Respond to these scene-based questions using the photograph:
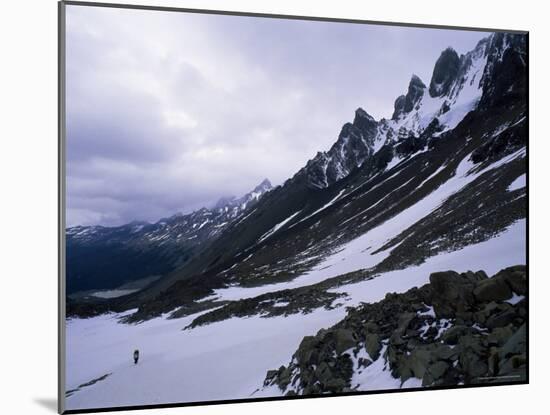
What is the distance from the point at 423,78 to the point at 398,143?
1055 mm

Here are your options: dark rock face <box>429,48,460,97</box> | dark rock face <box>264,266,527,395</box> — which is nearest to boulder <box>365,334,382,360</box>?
dark rock face <box>264,266,527,395</box>

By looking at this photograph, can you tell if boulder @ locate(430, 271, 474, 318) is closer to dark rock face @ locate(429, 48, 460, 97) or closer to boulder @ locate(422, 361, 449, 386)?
boulder @ locate(422, 361, 449, 386)

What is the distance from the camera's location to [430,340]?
680cm

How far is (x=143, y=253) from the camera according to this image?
6641 millimetres

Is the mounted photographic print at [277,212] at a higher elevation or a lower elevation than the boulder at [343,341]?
higher

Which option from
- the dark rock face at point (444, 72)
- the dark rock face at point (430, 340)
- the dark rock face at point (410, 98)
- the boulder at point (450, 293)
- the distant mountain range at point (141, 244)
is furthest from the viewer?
the dark rock face at point (444, 72)

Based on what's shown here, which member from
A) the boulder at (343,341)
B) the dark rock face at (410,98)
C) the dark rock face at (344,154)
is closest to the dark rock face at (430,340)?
the boulder at (343,341)

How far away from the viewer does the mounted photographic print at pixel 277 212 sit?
20.6ft

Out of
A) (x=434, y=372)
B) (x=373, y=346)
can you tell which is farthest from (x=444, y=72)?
(x=434, y=372)

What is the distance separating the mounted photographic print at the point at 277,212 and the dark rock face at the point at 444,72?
0.08 feet

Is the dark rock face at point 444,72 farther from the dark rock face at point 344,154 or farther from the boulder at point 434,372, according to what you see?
the boulder at point 434,372

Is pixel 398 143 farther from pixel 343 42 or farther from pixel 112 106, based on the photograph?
pixel 112 106

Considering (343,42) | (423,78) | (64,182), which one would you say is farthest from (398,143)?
(64,182)

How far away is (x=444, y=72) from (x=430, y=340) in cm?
381
